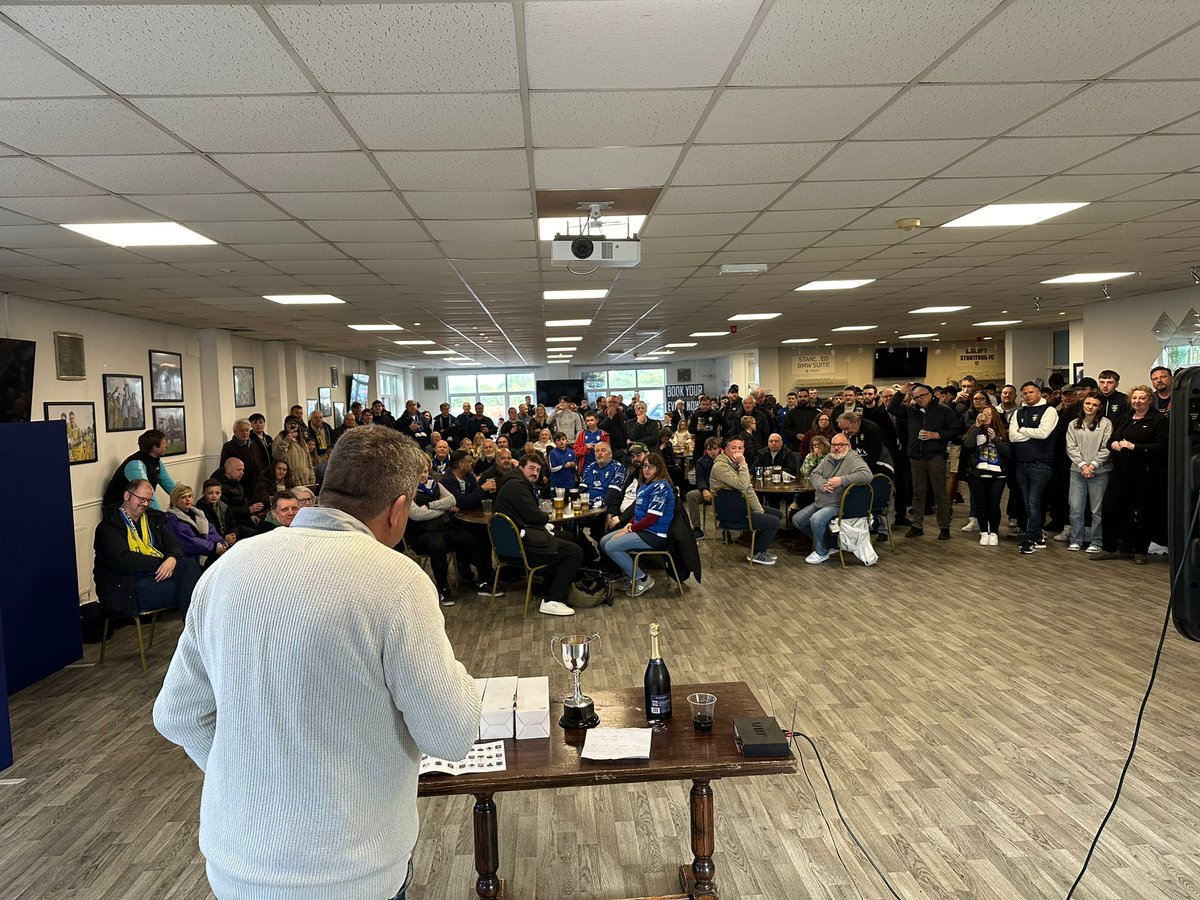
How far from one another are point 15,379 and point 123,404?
250 cm

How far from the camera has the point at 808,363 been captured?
2336 centimetres

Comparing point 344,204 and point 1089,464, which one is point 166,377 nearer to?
point 344,204

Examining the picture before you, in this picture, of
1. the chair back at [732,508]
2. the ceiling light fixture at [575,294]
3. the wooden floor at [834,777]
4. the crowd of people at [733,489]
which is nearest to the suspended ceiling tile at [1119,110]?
the wooden floor at [834,777]

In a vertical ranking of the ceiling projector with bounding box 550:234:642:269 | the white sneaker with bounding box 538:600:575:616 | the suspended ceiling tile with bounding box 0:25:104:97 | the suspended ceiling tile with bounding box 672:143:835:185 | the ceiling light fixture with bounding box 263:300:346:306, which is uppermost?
the ceiling light fixture with bounding box 263:300:346:306

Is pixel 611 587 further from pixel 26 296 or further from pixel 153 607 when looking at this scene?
pixel 26 296

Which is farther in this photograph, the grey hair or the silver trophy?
the silver trophy

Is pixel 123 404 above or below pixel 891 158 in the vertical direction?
below

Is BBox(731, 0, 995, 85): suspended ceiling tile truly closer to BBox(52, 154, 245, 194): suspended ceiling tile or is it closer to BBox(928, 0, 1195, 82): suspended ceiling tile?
BBox(928, 0, 1195, 82): suspended ceiling tile

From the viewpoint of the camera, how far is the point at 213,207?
4371mm

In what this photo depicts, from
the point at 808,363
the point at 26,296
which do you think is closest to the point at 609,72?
the point at 26,296

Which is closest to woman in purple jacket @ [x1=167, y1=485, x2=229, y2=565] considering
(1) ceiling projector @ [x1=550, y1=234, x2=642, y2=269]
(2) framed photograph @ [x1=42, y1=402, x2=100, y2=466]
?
(2) framed photograph @ [x1=42, y1=402, x2=100, y2=466]

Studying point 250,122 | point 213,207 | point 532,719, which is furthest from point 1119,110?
point 213,207

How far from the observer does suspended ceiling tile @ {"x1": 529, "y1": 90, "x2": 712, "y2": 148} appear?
9.81ft

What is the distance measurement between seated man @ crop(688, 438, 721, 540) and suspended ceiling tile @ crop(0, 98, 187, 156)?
6446 millimetres
